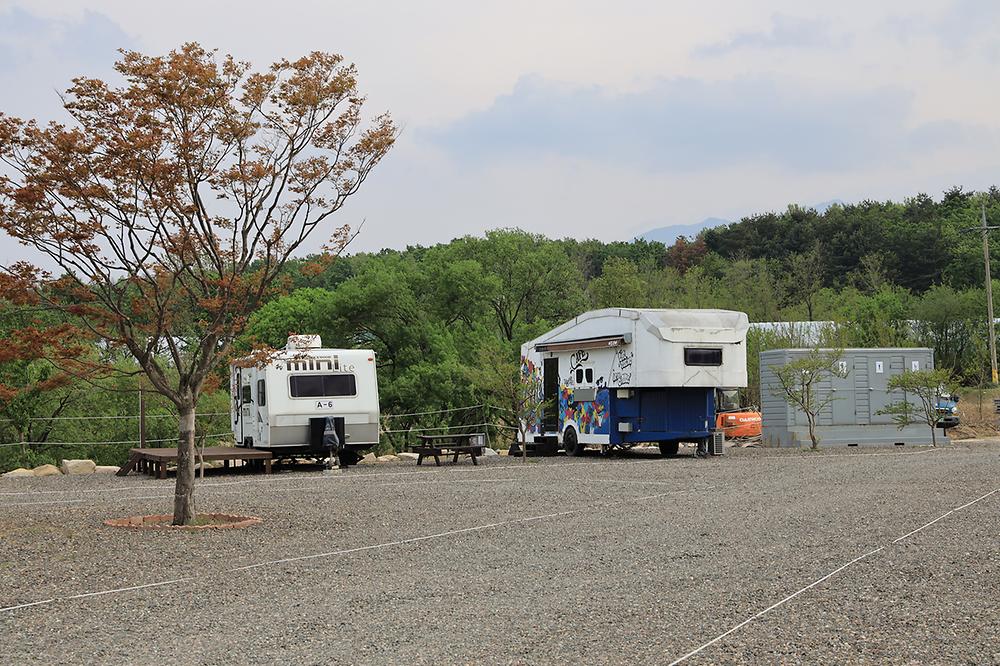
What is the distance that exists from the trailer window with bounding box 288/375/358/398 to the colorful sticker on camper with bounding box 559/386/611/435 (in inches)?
203

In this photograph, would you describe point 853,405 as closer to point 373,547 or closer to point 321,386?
point 321,386

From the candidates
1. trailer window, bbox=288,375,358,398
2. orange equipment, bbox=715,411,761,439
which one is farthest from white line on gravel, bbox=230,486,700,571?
orange equipment, bbox=715,411,761,439

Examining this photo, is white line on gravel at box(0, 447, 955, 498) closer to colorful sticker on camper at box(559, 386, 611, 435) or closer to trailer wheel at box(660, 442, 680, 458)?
colorful sticker on camper at box(559, 386, 611, 435)

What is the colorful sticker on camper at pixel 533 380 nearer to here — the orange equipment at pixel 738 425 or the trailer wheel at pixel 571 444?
the trailer wheel at pixel 571 444

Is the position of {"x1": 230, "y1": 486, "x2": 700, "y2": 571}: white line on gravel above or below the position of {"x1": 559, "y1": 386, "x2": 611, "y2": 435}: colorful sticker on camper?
below

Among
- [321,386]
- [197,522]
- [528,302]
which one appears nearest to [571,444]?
[321,386]

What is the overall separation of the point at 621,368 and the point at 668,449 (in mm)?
3135

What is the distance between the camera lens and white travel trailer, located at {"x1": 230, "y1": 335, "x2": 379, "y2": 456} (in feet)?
77.0

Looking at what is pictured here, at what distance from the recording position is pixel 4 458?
124 feet

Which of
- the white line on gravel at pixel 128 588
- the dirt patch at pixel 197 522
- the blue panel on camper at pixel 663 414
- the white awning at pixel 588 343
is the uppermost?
the white awning at pixel 588 343

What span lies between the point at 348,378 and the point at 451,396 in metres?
16.3

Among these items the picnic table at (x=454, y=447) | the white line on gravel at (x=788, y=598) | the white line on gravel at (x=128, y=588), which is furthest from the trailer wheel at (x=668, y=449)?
the white line on gravel at (x=128, y=588)

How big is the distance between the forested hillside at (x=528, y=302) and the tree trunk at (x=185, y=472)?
2.84m

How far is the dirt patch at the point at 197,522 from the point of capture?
1276 cm
